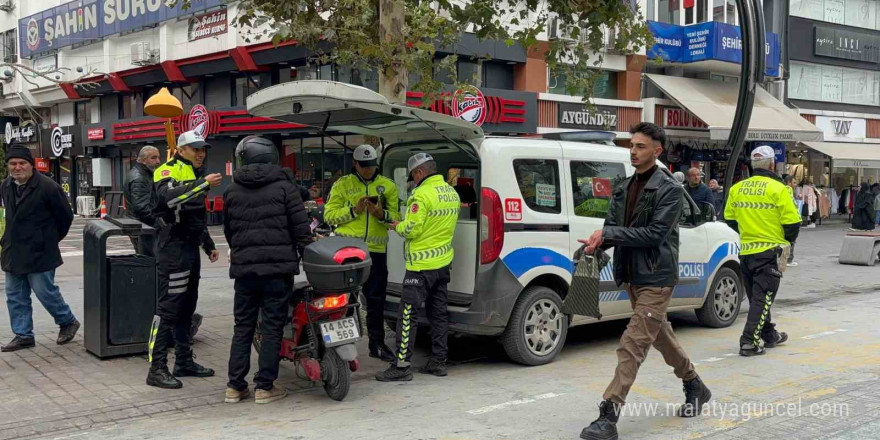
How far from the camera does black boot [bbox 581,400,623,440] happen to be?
15.5 ft

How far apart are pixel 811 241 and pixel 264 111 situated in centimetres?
1832

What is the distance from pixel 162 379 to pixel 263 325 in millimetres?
1004

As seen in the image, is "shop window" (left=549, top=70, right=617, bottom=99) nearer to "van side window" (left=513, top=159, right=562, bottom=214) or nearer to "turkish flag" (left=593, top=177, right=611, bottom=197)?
"turkish flag" (left=593, top=177, right=611, bottom=197)

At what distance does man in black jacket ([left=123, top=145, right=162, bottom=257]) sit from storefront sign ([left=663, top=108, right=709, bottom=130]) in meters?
21.3

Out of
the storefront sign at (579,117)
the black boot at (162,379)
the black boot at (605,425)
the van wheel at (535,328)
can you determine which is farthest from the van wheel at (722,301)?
the storefront sign at (579,117)

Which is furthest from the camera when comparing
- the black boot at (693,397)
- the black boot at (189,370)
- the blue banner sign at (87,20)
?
the blue banner sign at (87,20)

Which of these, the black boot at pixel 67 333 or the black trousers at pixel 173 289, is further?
the black boot at pixel 67 333

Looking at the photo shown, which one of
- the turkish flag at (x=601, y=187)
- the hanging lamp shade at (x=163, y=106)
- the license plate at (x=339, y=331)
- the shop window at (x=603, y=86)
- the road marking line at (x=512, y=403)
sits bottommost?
the road marking line at (x=512, y=403)

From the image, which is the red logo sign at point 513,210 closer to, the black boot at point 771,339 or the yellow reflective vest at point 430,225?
the yellow reflective vest at point 430,225

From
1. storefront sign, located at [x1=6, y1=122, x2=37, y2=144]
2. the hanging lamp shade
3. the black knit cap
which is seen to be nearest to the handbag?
the black knit cap

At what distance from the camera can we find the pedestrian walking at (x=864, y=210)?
20.6 meters

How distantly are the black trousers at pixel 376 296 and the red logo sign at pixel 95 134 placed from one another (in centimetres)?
2782

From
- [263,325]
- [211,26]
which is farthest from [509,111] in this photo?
[263,325]

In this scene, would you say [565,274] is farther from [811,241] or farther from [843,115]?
[843,115]
